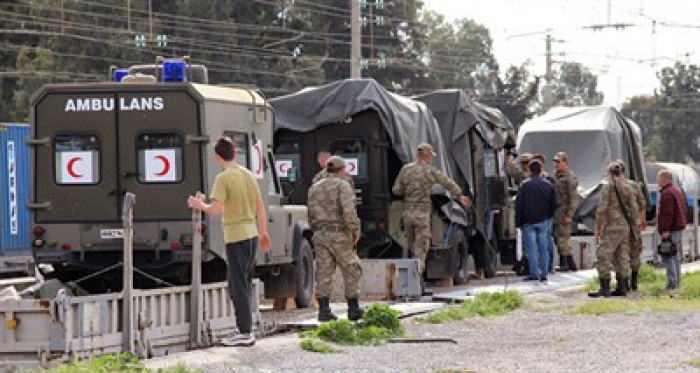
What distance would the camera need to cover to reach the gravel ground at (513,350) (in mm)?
13109

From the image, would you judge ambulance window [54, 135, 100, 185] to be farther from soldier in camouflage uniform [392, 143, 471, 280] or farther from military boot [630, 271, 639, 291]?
military boot [630, 271, 639, 291]

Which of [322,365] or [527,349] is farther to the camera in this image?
[527,349]

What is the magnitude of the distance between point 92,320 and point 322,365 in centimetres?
192

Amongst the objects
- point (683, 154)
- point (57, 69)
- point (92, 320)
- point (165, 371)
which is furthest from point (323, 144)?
point (683, 154)

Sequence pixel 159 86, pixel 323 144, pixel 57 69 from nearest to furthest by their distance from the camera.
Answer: pixel 159 86, pixel 323 144, pixel 57 69

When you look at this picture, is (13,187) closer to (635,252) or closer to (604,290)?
(604,290)

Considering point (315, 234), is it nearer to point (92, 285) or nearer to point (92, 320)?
point (92, 285)

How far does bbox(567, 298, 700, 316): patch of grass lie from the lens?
1877 centimetres

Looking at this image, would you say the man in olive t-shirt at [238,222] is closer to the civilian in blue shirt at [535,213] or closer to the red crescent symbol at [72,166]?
the red crescent symbol at [72,166]

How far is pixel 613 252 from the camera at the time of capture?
21.6 metres

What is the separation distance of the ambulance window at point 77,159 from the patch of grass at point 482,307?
154 inches

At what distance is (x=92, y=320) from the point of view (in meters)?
13.2

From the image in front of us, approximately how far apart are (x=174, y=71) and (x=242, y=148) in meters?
1.14

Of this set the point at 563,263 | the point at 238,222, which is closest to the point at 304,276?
the point at 238,222
